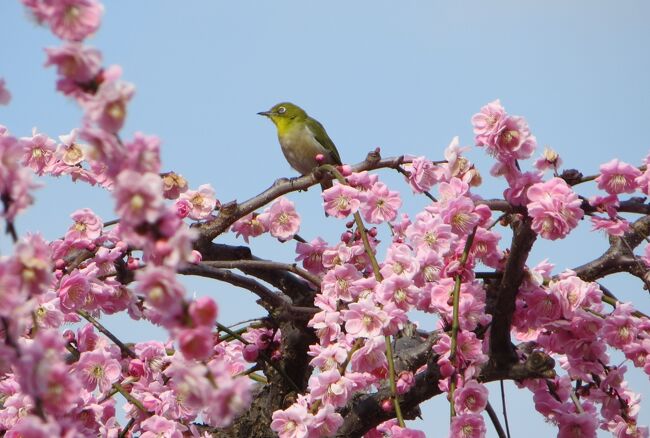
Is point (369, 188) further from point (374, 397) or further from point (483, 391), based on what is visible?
point (483, 391)

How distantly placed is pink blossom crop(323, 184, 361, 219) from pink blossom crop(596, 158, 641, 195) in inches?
39.5

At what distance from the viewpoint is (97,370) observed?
349 centimetres

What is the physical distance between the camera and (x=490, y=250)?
3.21 meters

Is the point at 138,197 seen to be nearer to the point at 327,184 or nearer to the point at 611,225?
the point at 611,225

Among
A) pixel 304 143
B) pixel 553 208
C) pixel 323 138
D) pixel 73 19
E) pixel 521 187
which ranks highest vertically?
pixel 323 138

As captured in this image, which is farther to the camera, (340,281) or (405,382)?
(340,281)

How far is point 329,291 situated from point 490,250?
0.73 meters

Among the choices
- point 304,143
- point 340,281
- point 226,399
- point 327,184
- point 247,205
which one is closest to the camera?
point 226,399

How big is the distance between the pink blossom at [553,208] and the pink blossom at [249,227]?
6.03ft

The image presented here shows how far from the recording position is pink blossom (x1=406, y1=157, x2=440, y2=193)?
3855 millimetres

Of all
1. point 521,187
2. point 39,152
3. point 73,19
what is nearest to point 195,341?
point 73,19

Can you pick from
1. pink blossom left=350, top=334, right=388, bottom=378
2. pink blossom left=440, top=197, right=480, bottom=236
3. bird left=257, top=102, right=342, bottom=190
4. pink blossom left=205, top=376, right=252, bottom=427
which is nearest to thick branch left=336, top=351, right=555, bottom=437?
pink blossom left=350, top=334, right=388, bottom=378

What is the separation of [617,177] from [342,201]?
1119 mm

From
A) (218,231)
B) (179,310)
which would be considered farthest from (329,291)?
(179,310)
